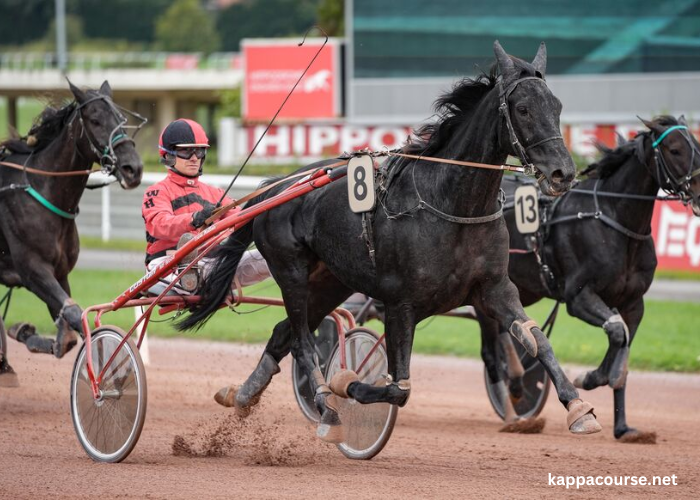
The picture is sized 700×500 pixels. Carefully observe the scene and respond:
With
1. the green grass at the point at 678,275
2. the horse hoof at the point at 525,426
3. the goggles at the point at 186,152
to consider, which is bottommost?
the horse hoof at the point at 525,426

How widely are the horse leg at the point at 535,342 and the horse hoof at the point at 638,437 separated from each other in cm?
192

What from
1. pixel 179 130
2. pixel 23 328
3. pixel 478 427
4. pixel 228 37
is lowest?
pixel 478 427

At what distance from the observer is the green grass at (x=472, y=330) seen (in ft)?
32.3

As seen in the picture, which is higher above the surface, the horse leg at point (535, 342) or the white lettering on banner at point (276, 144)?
the white lettering on banner at point (276, 144)

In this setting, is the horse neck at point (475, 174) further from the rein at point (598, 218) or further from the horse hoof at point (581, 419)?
the rein at point (598, 218)

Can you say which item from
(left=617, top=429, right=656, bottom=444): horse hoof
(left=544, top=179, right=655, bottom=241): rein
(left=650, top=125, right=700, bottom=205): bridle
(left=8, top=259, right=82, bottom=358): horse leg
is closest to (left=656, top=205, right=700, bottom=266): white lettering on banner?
(left=544, top=179, right=655, bottom=241): rein

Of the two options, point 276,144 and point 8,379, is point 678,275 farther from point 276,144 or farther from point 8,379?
point 276,144

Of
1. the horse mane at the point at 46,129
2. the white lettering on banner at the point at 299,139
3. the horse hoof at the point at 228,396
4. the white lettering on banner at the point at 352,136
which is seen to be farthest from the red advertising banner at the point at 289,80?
the horse hoof at the point at 228,396

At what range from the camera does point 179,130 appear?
246 inches

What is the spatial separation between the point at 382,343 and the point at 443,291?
107 cm

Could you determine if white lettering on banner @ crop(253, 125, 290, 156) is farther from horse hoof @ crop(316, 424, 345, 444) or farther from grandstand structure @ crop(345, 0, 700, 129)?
horse hoof @ crop(316, 424, 345, 444)

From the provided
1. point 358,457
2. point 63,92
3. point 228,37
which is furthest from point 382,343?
point 228,37

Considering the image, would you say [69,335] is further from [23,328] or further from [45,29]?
[45,29]

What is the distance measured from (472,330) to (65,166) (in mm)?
5932
